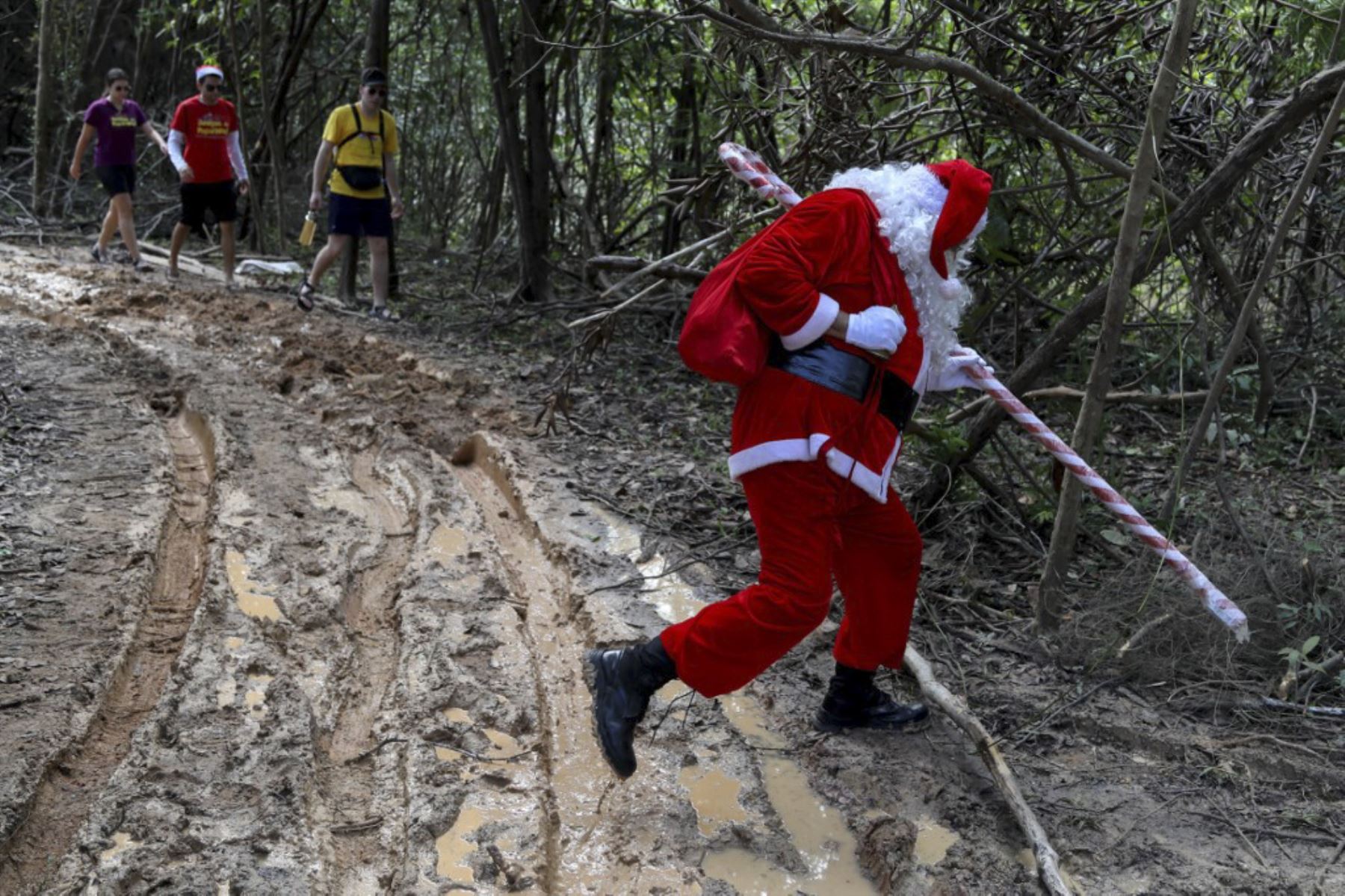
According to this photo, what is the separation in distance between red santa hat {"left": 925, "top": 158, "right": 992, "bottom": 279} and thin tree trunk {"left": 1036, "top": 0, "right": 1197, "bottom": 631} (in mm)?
743

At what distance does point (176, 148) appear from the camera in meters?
10.6

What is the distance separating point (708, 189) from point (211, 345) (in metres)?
3.93

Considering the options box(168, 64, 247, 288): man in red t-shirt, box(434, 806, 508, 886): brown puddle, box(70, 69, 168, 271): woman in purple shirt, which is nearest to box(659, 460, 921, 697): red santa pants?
box(434, 806, 508, 886): brown puddle

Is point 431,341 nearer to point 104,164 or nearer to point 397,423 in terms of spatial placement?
point 397,423

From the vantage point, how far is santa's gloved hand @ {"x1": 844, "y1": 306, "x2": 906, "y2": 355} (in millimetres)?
3305

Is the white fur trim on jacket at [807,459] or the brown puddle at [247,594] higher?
the white fur trim on jacket at [807,459]

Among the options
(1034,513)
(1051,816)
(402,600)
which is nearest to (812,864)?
(1051,816)

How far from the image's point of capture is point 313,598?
4.55 meters

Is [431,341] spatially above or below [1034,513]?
below

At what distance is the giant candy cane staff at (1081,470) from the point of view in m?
3.75

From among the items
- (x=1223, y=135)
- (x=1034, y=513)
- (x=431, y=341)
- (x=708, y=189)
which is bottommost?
(x=431, y=341)

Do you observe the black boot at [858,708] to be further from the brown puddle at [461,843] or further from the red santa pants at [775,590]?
the brown puddle at [461,843]

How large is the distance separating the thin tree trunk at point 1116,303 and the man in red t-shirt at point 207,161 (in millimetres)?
8589

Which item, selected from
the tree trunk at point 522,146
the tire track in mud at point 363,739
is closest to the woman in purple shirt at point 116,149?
the tree trunk at point 522,146
